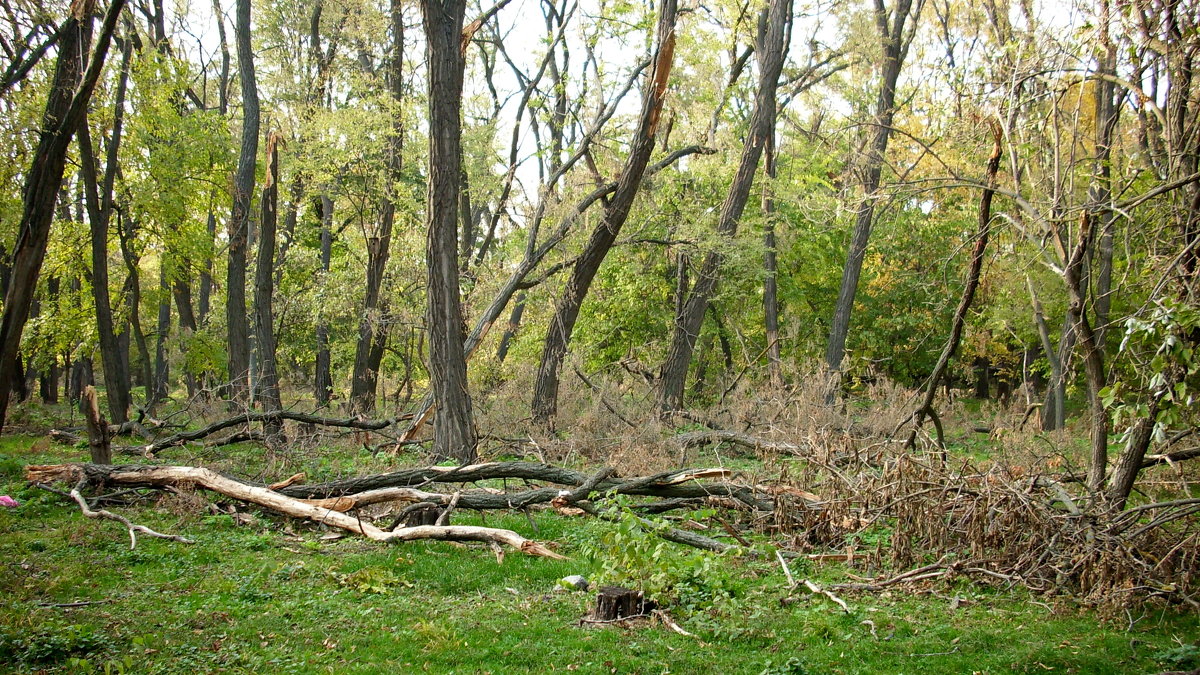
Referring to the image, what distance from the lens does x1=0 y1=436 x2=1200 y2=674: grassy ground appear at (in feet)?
18.2

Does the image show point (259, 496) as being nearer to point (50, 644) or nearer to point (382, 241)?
point (50, 644)

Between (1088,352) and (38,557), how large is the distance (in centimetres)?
960

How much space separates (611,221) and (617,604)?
368 inches

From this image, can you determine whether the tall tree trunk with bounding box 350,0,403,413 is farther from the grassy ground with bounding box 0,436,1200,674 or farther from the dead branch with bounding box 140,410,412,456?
the grassy ground with bounding box 0,436,1200,674

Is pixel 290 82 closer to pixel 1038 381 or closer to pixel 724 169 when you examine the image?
pixel 724 169

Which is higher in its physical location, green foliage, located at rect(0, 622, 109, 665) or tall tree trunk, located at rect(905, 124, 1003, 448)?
tall tree trunk, located at rect(905, 124, 1003, 448)

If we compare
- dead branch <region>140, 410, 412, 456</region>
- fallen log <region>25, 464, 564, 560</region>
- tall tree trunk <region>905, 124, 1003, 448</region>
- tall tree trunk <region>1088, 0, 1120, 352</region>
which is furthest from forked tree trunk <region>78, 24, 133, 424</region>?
tall tree trunk <region>1088, 0, 1120, 352</region>

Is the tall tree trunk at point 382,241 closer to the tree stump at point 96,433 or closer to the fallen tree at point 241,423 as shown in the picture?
the fallen tree at point 241,423

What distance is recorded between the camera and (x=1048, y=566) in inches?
275

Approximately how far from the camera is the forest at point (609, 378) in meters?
6.25

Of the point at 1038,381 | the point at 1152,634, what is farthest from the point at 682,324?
the point at 1038,381

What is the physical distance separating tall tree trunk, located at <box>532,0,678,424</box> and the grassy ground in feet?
25.2

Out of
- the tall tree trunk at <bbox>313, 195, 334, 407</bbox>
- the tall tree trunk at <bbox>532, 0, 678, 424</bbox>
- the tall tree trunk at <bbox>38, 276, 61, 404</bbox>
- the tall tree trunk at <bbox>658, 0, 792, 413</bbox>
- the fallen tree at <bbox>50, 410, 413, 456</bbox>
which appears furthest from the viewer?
the tall tree trunk at <bbox>38, 276, 61, 404</bbox>

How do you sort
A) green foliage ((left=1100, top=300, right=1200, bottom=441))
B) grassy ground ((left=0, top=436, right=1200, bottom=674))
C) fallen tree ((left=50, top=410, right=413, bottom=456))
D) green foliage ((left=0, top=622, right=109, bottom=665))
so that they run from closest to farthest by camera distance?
green foliage ((left=1100, top=300, right=1200, bottom=441)) → green foliage ((left=0, top=622, right=109, bottom=665)) → grassy ground ((left=0, top=436, right=1200, bottom=674)) → fallen tree ((left=50, top=410, right=413, bottom=456))
